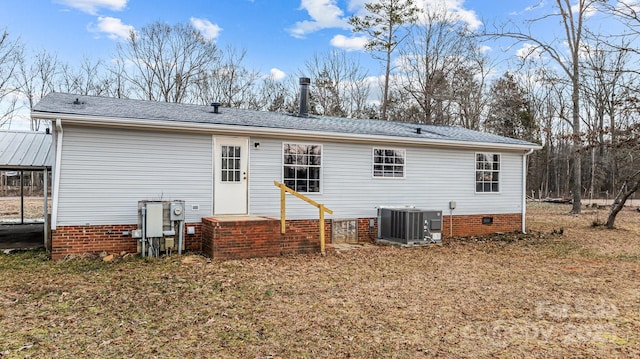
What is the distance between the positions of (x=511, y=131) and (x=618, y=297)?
24.5m

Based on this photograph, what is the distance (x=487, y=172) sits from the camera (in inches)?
454

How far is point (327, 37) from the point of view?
82.4ft

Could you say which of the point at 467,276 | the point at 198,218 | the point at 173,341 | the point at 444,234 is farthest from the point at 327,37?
the point at 173,341

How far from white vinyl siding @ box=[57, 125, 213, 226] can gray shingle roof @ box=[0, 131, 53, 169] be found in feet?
4.79

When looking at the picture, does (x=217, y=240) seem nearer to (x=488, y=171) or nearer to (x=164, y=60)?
(x=488, y=171)

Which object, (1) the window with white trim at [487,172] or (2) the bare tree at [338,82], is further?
(2) the bare tree at [338,82]

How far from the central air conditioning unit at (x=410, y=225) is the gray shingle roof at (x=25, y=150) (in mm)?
7165

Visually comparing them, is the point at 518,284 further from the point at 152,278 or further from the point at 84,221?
the point at 84,221

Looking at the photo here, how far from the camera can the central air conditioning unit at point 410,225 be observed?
948cm

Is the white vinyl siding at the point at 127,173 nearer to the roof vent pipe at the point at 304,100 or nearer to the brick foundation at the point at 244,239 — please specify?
the brick foundation at the point at 244,239

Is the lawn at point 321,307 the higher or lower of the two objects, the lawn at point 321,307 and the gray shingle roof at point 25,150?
Answer: the lower

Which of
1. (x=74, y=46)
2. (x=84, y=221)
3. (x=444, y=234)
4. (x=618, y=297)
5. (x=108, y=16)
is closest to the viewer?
(x=618, y=297)

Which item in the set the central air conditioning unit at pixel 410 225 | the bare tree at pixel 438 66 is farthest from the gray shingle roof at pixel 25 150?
the bare tree at pixel 438 66

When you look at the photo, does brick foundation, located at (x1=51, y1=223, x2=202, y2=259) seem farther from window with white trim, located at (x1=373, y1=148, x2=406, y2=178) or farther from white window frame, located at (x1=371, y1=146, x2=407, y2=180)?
window with white trim, located at (x1=373, y1=148, x2=406, y2=178)
